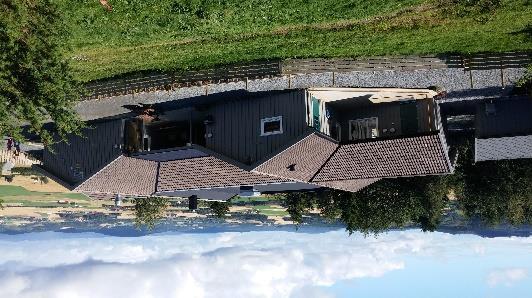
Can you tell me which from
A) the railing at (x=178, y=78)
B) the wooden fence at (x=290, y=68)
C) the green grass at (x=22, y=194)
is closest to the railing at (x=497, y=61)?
the wooden fence at (x=290, y=68)

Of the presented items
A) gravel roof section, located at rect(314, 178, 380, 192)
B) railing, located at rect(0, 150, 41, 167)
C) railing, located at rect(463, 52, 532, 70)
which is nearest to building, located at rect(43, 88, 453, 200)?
gravel roof section, located at rect(314, 178, 380, 192)

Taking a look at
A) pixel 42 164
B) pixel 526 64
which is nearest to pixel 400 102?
pixel 526 64

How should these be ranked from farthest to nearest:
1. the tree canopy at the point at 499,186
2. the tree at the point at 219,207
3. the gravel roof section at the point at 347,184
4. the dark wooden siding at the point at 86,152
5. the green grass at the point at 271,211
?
the green grass at the point at 271,211, the tree at the point at 219,207, the tree canopy at the point at 499,186, the gravel roof section at the point at 347,184, the dark wooden siding at the point at 86,152

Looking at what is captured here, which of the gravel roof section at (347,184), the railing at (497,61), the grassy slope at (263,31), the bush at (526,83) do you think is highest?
the grassy slope at (263,31)

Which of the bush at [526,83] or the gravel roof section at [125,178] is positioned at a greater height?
the bush at [526,83]

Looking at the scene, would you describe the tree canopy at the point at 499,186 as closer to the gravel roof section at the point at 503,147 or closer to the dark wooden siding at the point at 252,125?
the gravel roof section at the point at 503,147

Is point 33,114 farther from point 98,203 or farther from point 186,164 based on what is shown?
point 98,203
